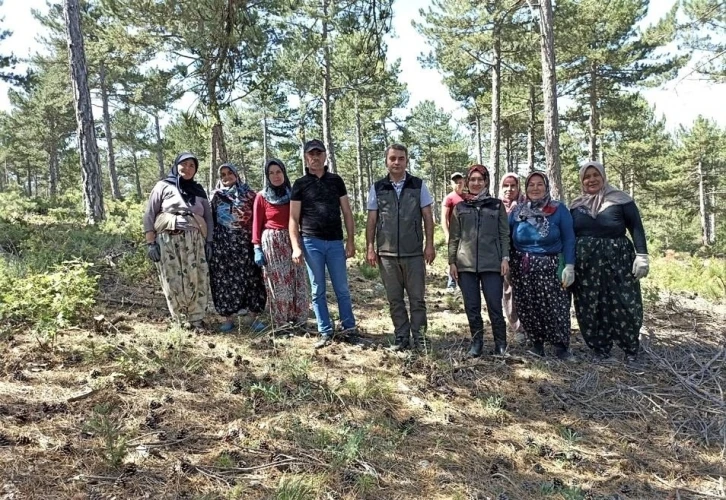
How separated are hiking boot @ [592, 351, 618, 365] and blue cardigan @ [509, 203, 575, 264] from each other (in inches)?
38.2

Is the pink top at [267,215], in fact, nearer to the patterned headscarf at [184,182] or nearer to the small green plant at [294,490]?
the patterned headscarf at [184,182]

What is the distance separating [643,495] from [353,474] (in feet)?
5.45

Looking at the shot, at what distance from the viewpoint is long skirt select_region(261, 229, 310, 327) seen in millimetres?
4660

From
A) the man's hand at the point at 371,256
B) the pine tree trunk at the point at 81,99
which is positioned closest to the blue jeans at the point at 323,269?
the man's hand at the point at 371,256

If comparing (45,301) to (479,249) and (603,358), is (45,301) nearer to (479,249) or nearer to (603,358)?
(479,249)

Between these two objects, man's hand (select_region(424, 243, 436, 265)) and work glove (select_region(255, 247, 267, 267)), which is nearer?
man's hand (select_region(424, 243, 436, 265))

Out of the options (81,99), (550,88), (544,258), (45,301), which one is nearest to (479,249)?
(544,258)

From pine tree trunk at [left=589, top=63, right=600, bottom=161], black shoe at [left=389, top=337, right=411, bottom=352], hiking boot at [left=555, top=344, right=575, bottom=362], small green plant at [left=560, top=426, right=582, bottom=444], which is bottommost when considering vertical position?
small green plant at [left=560, top=426, right=582, bottom=444]

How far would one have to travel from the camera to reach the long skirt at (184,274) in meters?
4.54

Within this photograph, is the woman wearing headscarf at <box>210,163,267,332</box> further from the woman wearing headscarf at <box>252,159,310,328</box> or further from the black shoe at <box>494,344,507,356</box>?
the black shoe at <box>494,344,507,356</box>

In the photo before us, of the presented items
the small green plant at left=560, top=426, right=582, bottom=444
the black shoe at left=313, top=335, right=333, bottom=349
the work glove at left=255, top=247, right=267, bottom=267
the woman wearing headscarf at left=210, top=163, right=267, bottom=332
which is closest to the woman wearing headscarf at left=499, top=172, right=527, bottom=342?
the small green plant at left=560, top=426, right=582, bottom=444

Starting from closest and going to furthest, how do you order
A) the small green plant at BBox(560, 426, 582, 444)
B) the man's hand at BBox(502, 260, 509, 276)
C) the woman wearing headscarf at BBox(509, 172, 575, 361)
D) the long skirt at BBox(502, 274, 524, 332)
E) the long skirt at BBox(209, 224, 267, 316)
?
the small green plant at BBox(560, 426, 582, 444)
the man's hand at BBox(502, 260, 509, 276)
the woman wearing headscarf at BBox(509, 172, 575, 361)
the long skirt at BBox(209, 224, 267, 316)
the long skirt at BBox(502, 274, 524, 332)

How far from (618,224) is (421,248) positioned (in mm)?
1806

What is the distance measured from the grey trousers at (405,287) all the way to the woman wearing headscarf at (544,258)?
1004 millimetres
